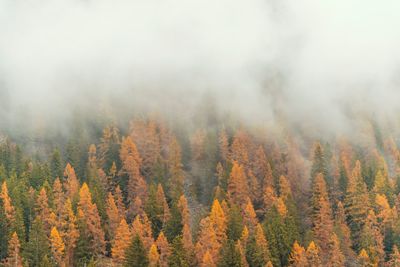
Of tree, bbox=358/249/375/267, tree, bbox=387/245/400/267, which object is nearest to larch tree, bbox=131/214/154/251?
tree, bbox=358/249/375/267

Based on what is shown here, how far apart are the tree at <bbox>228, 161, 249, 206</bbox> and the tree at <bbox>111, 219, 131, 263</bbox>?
32011 millimetres

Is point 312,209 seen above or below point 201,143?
below

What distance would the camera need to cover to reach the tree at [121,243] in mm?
100625

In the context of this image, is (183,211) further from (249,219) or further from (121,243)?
(121,243)

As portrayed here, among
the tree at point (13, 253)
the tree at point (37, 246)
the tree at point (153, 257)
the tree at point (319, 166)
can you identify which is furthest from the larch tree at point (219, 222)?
the tree at point (319, 166)

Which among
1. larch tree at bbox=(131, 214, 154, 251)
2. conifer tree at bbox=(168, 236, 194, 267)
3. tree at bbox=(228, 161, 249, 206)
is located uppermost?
tree at bbox=(228, 161, 249, 206)

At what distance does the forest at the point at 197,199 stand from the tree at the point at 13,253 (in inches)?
8.5

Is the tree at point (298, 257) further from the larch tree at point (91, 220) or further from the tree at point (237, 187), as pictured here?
the larch tree at point (91, 220)

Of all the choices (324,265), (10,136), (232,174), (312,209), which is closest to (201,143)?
(232,174)

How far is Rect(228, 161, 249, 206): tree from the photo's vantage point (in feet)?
427

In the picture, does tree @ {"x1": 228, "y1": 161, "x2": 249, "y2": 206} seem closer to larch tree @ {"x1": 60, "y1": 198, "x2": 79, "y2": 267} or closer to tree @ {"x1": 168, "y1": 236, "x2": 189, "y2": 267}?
tree @ {"x1": 168, "y1": 236, "x2": 189, "y2": 267}

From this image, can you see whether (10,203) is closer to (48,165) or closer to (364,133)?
(48,165)

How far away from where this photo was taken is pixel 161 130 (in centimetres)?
16712

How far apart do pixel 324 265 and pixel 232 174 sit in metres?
34.5
